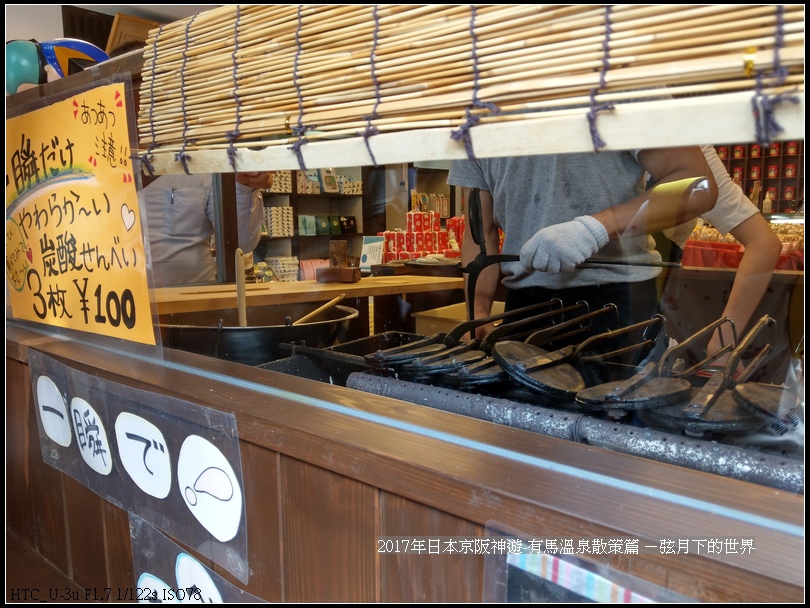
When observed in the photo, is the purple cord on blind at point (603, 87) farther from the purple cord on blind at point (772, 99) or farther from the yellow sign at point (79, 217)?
the yellow sign at point (79, 217)

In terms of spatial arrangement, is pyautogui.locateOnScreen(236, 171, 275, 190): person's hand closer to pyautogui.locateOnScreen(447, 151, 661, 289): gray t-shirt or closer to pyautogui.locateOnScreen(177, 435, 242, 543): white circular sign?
pyautogui.locateOnScreen(447, 151, 661, 289): gray t-shirt

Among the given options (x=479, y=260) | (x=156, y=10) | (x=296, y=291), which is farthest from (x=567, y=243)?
(x=156, y=10)

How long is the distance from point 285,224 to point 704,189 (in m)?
2.16

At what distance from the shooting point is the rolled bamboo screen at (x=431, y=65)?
46 cm

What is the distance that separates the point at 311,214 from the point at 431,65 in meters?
2.57

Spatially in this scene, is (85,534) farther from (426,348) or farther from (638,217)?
(638,217)

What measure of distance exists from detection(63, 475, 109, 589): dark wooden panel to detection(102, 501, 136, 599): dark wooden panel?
0.02 m

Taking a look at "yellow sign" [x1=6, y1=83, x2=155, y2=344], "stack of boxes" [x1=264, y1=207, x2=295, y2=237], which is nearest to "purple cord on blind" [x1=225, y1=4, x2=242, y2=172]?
"yellow sign" [x1=6, y1=83, x2=155, y2=344]

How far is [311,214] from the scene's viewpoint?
3.14m

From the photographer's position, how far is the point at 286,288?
2338 millimetres

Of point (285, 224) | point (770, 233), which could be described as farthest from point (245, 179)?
point (770, 233)

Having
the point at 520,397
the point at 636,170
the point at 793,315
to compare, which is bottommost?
the point at 520,397

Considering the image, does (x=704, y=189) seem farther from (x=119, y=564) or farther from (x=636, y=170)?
(x=119, y=564)

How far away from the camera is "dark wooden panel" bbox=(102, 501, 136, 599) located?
106 cm
